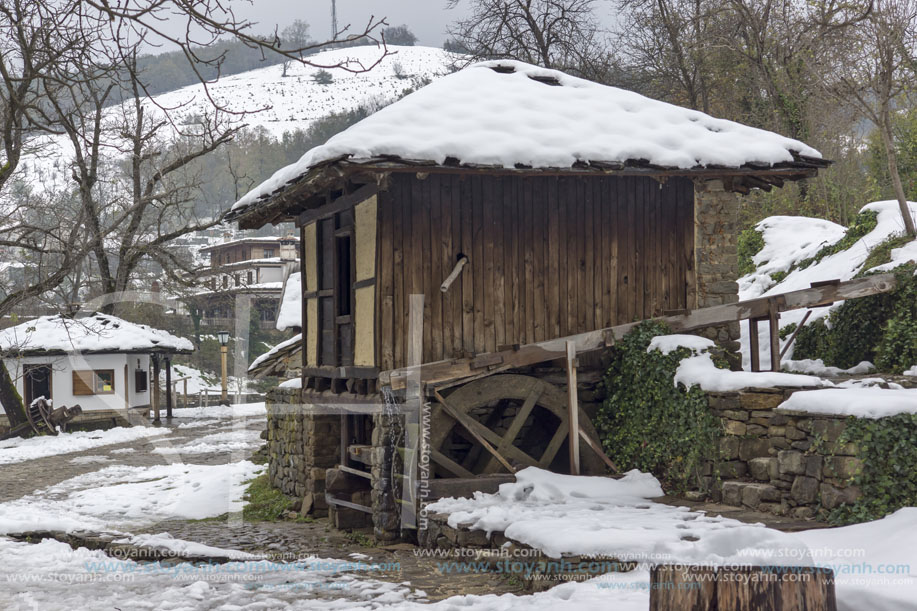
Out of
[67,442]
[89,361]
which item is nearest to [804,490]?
[67,442]

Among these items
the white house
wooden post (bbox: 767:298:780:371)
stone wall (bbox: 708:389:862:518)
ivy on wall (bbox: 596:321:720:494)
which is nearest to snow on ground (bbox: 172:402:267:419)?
the white house

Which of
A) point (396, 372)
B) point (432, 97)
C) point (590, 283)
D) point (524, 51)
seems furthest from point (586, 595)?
point (524, 51)

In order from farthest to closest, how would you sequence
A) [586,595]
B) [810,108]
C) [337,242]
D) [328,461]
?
[810,108] → [328,461] → [337,242] → [586,595]

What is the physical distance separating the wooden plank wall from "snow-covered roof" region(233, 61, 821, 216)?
69cm

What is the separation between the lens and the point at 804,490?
7.37m

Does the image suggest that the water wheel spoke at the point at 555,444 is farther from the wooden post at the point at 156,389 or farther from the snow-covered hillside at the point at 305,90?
the snow-covered hillside at the point at 305,90

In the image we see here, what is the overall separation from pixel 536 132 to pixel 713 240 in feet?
9.17

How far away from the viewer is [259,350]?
1601 inches

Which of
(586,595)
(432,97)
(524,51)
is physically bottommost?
(586,595)

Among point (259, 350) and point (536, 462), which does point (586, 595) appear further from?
point (259, 350)

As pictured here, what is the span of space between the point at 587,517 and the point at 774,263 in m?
10.9

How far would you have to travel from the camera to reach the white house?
1010 inches

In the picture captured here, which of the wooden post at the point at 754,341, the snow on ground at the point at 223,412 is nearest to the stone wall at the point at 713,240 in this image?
the wooden post at the point at 754,341

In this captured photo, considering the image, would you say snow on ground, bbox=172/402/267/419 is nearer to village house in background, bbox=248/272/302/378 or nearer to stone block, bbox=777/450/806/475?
village house in background, bbox=248/272/302/378
